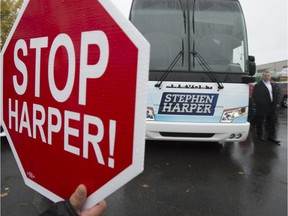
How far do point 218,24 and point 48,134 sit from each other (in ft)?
15.1

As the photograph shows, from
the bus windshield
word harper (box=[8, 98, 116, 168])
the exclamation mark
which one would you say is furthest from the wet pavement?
the exclamation mark

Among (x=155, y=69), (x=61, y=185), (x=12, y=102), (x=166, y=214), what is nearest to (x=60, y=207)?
(x=61, y=185)

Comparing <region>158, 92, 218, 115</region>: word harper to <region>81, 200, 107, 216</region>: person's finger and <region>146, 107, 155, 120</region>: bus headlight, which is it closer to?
<region>146, 107, 155, 120</region>: bus headlight

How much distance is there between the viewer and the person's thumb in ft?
3.31

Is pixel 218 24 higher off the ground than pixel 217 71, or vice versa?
pixel 218 24

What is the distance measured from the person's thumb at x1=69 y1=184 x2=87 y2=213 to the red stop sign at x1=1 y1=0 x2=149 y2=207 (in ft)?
0.06

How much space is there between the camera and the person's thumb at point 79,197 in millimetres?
1010

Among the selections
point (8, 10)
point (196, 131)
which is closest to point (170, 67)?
point (196, 131)

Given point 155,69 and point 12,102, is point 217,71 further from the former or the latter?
point 12,102

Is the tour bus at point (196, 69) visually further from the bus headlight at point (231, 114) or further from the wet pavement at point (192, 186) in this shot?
the wet pavement at point (192, 186)

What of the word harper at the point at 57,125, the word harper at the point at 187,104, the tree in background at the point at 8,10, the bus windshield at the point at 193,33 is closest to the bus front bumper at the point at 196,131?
the word harper at the point at 187,104

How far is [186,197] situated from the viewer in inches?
148

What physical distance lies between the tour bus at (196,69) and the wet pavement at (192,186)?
543 millimetres

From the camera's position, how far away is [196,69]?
4.84 meters
